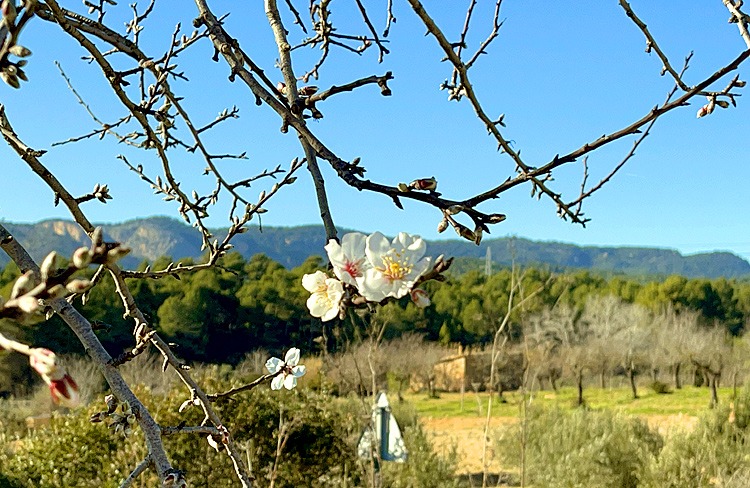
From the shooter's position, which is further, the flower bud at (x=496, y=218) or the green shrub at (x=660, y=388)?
the green shrub at (x=660, y=388)

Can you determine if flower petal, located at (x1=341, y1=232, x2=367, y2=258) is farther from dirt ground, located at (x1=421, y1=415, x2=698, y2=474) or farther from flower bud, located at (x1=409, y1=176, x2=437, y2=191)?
dirt ground, located at (x1=421, y1=415, x2=698, y2=474)

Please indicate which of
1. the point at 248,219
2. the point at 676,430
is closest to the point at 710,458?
the point at 676,430

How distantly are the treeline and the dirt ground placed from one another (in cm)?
185

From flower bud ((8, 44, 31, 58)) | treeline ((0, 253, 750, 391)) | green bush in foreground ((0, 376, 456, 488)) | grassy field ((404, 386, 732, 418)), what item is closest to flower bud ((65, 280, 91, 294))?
flower bud ((8, 44, 31, 58))

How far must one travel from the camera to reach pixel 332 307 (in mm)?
717

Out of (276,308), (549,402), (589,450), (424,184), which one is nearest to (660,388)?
(549,402)

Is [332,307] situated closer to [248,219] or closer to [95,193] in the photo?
[248,219]

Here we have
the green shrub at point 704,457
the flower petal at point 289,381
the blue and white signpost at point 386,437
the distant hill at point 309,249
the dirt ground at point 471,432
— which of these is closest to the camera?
the flower petal at point 289,381

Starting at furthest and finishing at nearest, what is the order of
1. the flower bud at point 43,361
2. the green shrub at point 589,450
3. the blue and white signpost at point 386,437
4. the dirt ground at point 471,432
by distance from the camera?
the dirt ground at point 471,432 → the green shrub at point 589,450 → the blue and white signpost at point 386,437 → the flower bud at point 43,361

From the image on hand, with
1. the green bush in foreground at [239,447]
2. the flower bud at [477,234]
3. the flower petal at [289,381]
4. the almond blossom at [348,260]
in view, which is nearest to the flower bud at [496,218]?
the flower bud at [477,234]

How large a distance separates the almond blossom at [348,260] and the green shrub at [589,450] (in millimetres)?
5313

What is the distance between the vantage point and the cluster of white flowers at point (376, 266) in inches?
25.9

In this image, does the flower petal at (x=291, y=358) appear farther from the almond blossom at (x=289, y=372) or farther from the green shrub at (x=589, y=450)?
the green shrub at (x=589, y=450)

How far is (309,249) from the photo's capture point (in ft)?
264
